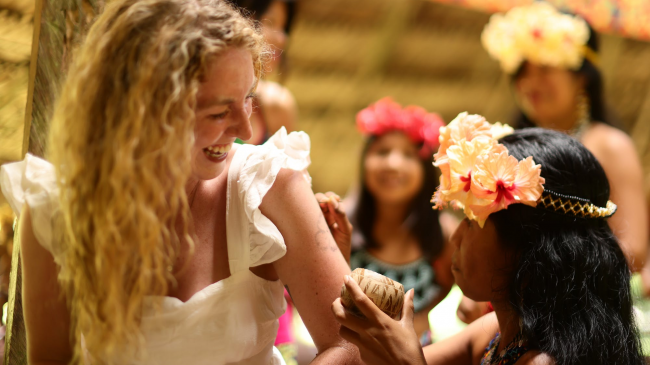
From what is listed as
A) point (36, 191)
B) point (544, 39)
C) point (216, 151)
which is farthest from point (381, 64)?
point (36, 191)

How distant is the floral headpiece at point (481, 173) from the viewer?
163 cm

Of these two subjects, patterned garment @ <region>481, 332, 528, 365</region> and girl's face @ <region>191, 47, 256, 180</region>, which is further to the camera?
patterned garment @ <region>481, 332, 528, 365</region>

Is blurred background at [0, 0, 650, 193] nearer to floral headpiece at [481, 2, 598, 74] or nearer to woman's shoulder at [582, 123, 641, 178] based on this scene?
floral headpiece at [481, 2, 598, 74]

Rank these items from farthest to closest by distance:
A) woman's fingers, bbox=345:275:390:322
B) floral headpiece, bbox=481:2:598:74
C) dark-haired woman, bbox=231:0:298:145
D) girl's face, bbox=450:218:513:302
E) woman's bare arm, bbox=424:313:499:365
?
1. dark-haired woman, bbox=231:0:298:145
2. floral headpiece, bbox=481:2:598:74
3. woman's bare arm, bbox=424:313:499:365
4. girl's face, bbox=450:218:513:302
5. woman's fingers, bbox=345:275:390:322

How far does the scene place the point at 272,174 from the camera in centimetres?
161

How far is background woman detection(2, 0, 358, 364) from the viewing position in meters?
1.39

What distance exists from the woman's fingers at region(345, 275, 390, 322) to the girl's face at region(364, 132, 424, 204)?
2176 millimetres

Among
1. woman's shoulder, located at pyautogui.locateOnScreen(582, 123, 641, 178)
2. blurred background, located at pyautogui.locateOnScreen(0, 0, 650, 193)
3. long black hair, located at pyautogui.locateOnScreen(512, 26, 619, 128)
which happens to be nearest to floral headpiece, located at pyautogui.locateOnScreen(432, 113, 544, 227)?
woman's shoulder, located at pyautogui.locateOnScreen(582, 123, 641, 178)

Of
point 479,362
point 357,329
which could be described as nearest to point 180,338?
point 357,329

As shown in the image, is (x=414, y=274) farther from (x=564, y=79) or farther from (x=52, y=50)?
(x=52, y=50)

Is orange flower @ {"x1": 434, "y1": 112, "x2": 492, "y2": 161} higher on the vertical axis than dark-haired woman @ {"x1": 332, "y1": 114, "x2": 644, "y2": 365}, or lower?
higher

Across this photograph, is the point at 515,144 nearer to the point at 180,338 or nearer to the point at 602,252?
the point at 602,252

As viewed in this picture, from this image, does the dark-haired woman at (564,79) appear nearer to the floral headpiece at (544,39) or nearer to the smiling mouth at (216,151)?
the floral headpiece at (544,39)

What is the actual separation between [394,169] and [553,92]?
110 centimetres
